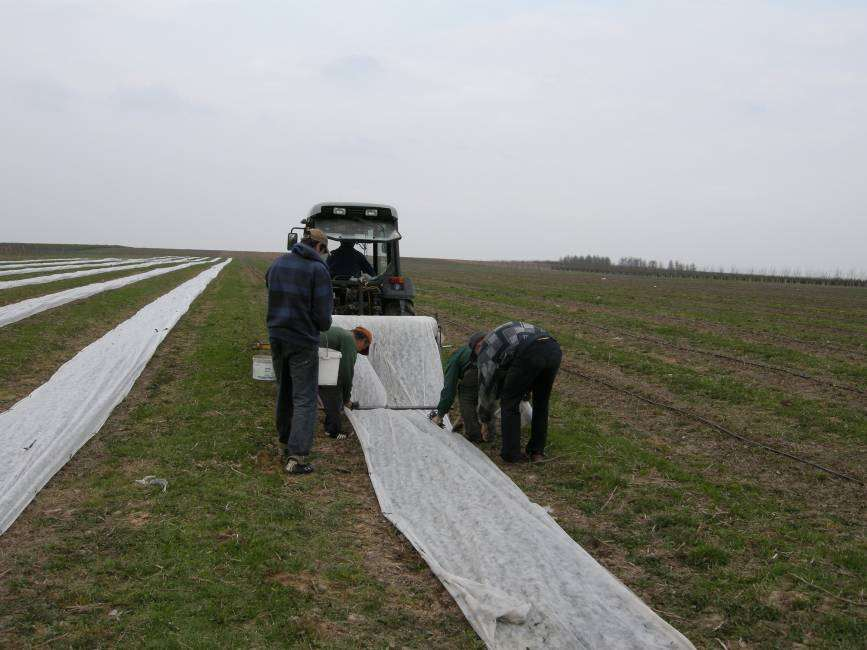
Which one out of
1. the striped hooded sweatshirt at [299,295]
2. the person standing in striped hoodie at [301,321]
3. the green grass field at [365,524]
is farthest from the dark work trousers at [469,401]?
the striped hooded sweatshirt at [299,295]

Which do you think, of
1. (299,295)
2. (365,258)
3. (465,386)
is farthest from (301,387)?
(365,258)

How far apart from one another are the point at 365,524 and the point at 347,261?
241 inches

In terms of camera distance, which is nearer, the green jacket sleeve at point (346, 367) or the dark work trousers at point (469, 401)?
the dark work trousers at point (469, 401)

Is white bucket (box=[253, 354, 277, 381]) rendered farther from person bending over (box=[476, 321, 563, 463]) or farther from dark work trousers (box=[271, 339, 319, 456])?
person bending over (box=[476, 321, 563, 463])

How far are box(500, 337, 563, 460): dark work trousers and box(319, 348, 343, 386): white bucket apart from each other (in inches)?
58.0

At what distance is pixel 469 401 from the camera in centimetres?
663

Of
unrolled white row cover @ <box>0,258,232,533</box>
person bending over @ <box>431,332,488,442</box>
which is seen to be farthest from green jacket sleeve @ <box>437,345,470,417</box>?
unrolled white row cover @ <box>0,258,232,533</box>

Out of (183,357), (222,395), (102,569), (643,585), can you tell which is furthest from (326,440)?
(183,357)

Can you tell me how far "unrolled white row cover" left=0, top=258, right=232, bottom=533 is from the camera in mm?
4859

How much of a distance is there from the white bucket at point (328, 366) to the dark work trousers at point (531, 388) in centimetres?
147

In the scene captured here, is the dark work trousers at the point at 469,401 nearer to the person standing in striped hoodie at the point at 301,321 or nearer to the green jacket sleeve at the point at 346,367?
the green jacket sleeve at the point at 346,367

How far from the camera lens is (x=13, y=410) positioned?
651 centimetres

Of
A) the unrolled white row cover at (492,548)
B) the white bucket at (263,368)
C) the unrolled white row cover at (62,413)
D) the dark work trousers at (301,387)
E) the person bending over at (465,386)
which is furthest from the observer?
the white bucket at (263,368)

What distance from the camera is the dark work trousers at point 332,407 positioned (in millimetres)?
6621
